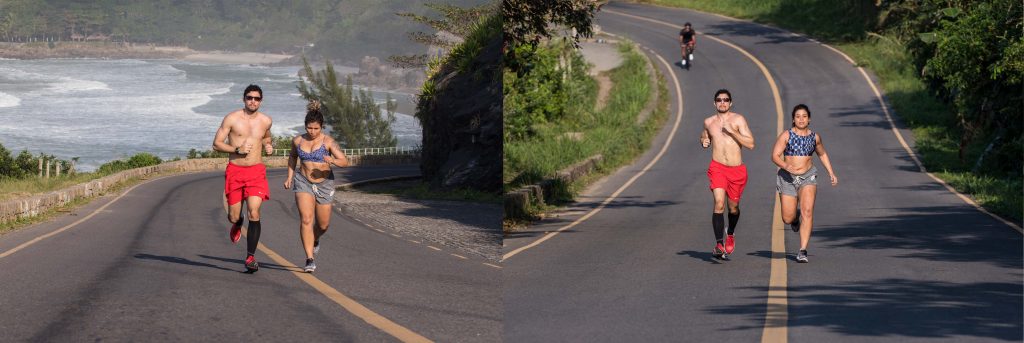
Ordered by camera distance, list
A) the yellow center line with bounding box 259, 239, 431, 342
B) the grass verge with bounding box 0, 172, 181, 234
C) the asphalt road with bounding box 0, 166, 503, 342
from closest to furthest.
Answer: the yellow center line with bounding box 259, 239, 431, 342
the asphalt road with bounding box 0, 166, 503, 342
the grass verge with bounding box 0, 172, 181, 234

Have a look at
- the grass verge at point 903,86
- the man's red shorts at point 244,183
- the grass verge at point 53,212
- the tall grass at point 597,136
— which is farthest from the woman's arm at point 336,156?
the grass verge at point 53,212

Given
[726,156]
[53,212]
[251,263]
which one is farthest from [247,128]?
[53,212]

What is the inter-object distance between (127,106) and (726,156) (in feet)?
376

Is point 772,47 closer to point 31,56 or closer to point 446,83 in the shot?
point 446,83

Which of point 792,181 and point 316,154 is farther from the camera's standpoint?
point 792,181

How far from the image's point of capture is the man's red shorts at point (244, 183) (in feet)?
33.9

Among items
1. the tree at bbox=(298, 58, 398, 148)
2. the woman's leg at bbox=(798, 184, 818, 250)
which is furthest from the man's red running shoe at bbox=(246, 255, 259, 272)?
the tree at bbox=(298, 58, 398, 148)

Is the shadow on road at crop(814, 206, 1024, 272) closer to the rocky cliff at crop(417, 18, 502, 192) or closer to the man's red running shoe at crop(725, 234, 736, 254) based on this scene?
the man's red running shoe at crop(725, 234, 736, 254)

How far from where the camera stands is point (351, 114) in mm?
93375

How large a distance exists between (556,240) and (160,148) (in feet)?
251

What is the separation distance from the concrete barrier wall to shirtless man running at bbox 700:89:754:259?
16.1 m

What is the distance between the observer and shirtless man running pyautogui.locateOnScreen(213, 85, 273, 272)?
9.80 meters

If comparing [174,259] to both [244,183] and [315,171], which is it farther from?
[315,171]

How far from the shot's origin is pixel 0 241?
718 inches
